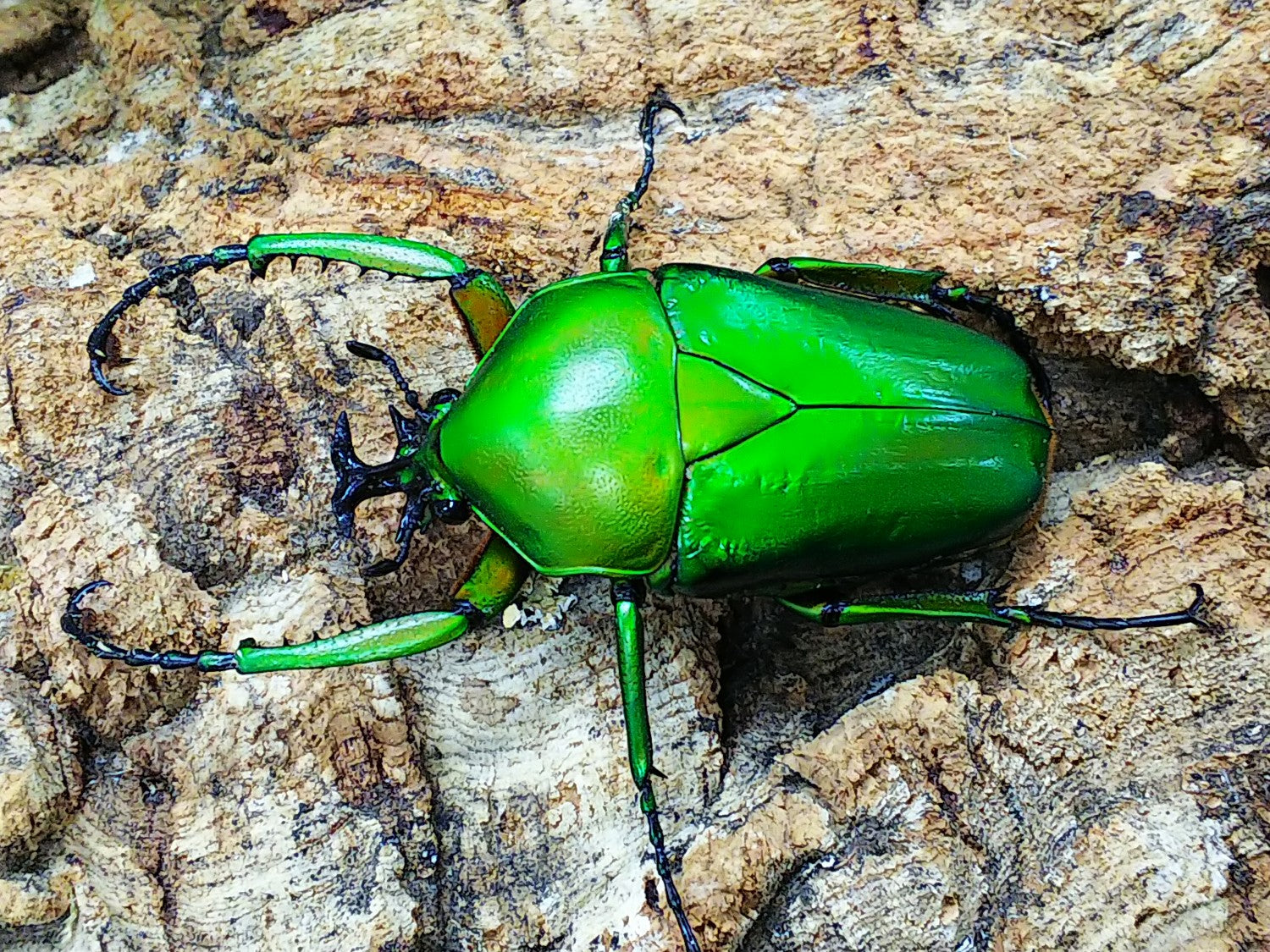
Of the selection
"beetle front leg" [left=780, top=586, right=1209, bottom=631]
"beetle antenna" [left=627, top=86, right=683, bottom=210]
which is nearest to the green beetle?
"beetle front leg" [left=780, top=586, right=1209, bottom=631]

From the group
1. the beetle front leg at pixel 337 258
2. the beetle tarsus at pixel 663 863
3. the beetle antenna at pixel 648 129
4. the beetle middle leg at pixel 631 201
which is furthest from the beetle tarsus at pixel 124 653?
the beetle antenna at pixel 648 129

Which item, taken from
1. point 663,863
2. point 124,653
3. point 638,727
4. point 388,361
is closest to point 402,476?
point 388,361

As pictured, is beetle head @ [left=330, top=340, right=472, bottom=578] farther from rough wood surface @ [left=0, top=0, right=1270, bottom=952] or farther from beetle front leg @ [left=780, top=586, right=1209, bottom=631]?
beetle front leg @ [left=780, top=586, right=1209, bottom=631]

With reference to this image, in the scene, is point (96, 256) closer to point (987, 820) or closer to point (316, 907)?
point (316, 907)

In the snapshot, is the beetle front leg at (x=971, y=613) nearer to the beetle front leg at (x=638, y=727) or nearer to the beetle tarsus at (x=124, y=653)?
the beetle front leg at (x=638, y=727)

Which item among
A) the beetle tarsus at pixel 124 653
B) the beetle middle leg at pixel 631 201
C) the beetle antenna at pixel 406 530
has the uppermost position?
the beetle middle leg at pixel 631 201

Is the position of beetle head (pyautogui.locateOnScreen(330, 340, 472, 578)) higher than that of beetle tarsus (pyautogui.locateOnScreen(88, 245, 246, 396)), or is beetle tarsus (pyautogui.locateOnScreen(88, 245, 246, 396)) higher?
beetle tarsus (pyautogui.locateOnScreen(88, 245, 246, 396))

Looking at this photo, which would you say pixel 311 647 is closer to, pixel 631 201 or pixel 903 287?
pixel 631 201

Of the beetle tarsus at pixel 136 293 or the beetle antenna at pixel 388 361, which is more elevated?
the beetle tarsus at pixel 136 293
